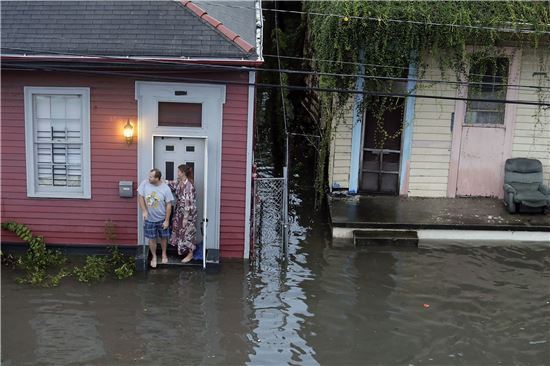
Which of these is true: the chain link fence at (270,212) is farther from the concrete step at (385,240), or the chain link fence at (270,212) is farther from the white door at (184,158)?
the concrete step at (385,240)

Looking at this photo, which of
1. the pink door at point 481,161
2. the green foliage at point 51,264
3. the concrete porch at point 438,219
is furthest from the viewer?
the pink door at point 481,161

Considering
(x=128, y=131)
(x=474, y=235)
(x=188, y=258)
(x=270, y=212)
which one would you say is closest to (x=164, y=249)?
(x=188, y=258)

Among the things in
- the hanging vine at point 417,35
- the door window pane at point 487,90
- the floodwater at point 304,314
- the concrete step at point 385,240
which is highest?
the hanging vine at point 417,35

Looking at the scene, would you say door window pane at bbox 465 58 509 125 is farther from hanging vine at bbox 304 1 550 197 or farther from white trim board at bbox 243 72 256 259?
white trim board at bbox 243 72 256 259

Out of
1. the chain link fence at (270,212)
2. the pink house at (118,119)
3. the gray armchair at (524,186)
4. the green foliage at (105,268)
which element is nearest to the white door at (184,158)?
the pink house at (118,119)

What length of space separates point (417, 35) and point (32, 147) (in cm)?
694

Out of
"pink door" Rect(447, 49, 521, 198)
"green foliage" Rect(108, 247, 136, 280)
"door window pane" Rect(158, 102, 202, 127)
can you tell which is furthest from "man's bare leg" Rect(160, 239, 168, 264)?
"pink door" Rect(447, 49, 521, 198)

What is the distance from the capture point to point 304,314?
8164mm

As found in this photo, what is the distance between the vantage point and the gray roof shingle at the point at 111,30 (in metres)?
9.32

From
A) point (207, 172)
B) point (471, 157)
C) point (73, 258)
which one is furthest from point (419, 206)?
point (73, 258)

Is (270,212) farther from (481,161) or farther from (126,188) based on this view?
(481,161)

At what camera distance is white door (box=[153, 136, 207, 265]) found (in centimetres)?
975

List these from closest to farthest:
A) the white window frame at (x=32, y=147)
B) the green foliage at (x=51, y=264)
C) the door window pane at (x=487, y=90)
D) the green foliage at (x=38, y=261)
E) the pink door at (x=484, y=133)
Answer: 1. the green foliage at (x=38, y=261)
2. the green foliage at (x=51, y=264)
3. the white window frame at (x=32, y=147)
4. the door window pane at (x=487, y=90)
5. the pink door at (x=484, y=133)

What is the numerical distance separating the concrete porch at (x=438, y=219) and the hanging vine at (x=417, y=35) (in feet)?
6.22
